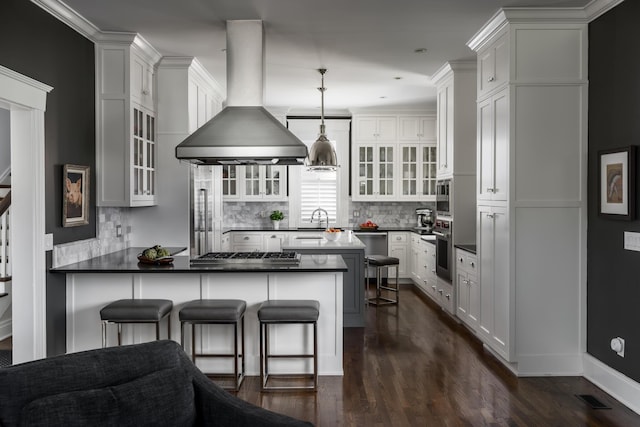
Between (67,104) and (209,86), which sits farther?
(209,86)

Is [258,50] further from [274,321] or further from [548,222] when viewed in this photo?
[548,222]

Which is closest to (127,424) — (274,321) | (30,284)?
(274,321)

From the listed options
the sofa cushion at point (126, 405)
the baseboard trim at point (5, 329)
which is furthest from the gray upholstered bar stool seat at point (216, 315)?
the baseboard trim at point (5, 329)

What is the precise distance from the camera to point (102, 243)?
4930 millimetres

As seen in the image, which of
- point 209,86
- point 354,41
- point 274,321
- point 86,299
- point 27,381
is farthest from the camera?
point 209,86

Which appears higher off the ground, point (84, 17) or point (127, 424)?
point (84, 17)

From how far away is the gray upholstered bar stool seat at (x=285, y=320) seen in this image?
12.3 feet

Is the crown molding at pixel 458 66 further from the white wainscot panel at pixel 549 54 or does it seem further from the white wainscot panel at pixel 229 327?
the white wainscot panel at pixel 229 327

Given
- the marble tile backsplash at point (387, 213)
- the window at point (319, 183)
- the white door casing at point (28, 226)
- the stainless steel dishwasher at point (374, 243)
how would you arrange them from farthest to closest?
the marble tile backsplash at point (387, 213) < the window at point (319, 183) < the stainless steel dishwasher at point (374, 243) < the white door casing at point (28, 226)

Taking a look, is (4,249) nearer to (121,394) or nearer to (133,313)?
(133,313)

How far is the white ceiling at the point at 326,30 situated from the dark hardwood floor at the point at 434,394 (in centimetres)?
295

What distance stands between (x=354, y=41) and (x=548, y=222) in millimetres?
2458

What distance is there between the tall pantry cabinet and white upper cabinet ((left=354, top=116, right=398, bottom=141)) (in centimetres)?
443

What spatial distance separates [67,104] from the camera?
13.9 ft
